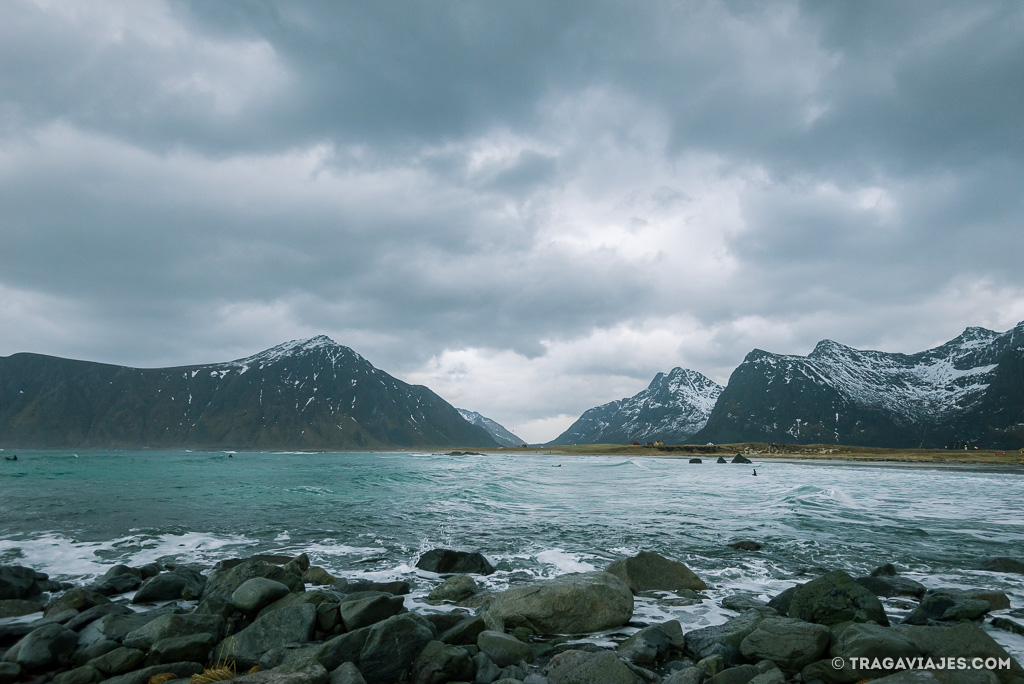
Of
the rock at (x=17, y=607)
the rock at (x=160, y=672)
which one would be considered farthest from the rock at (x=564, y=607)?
the rock at (x=17, y=607)

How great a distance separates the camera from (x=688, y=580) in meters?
13.4

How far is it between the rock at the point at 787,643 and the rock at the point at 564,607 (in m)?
2.75

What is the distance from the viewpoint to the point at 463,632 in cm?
903

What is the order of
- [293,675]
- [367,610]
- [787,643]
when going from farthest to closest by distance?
[367,610] < [787,643] < [293,675]

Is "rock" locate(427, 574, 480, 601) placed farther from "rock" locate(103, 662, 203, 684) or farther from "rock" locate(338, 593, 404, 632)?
"rock" locate(103, 662, 203, 684)

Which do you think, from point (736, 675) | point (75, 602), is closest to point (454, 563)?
point (75, 602)

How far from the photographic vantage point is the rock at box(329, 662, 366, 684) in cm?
688

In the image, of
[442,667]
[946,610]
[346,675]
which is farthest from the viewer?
[946,610]

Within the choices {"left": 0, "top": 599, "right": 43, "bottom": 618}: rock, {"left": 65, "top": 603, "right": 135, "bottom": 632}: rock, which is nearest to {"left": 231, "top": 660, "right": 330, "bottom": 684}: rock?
{"left": 65, "top": 603, "right": 135, "bottom": 632}: rock

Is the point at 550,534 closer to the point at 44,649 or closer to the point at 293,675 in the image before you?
the point at 293,675

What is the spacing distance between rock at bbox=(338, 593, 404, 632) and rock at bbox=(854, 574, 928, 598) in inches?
445

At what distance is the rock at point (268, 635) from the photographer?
8359 millimetres

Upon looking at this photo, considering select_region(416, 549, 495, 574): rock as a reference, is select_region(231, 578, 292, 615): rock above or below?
above

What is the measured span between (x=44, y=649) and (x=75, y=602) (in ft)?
10.1
